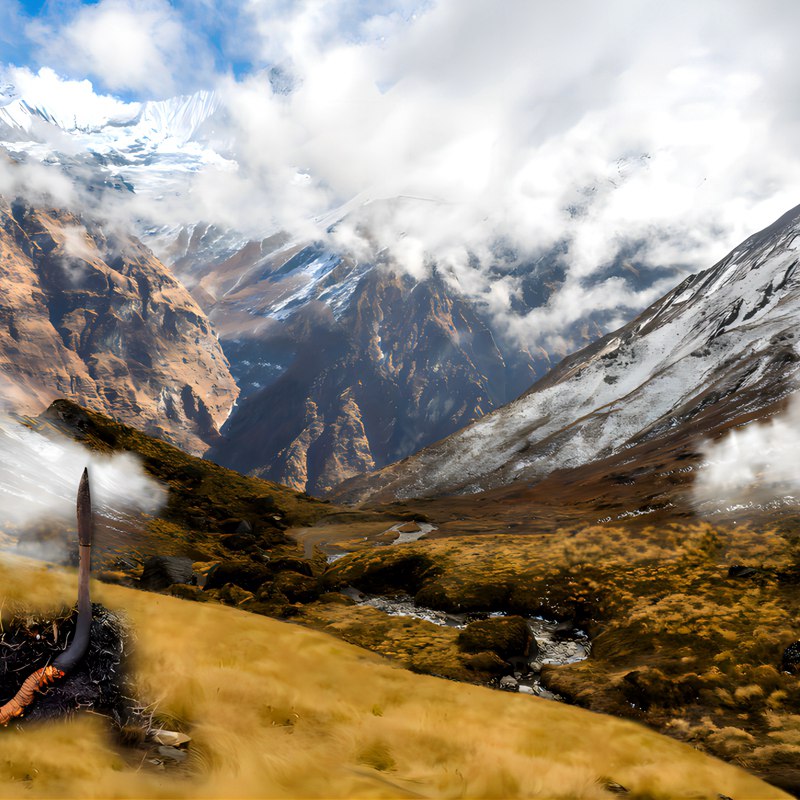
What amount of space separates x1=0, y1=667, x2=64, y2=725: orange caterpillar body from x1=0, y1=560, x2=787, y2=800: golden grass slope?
26cm

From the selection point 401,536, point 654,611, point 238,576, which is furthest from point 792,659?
point 401,536

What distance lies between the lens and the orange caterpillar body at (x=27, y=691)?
8.66 m

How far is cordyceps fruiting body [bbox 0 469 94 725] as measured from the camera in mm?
8766

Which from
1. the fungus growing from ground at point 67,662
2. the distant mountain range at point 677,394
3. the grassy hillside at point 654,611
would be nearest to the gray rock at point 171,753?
the fungus growing from ground at point 67,662

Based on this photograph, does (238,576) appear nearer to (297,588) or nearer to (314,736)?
(297,588)

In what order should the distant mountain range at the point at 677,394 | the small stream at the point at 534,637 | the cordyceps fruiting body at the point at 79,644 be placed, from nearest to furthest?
the cordyceps fruiting body at the point at 79,644 → the small stream at the point at 534,637 → the distant mountain range at the point at 677,394

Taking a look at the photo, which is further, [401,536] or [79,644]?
[401,536]

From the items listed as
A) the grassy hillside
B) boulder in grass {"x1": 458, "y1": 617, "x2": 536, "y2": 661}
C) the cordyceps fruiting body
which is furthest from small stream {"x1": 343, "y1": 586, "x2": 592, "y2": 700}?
the cordyceps fruiting body

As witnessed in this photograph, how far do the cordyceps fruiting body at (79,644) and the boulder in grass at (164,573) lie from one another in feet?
69.9

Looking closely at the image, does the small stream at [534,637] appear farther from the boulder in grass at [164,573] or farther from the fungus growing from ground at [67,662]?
the fungus growing from ground at [67,662]

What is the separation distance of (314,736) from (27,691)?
5351 mm

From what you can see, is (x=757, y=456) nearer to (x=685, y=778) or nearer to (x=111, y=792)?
(x=685, y=778)

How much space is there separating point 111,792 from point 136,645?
12.7ft

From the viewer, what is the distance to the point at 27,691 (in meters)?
8.91
